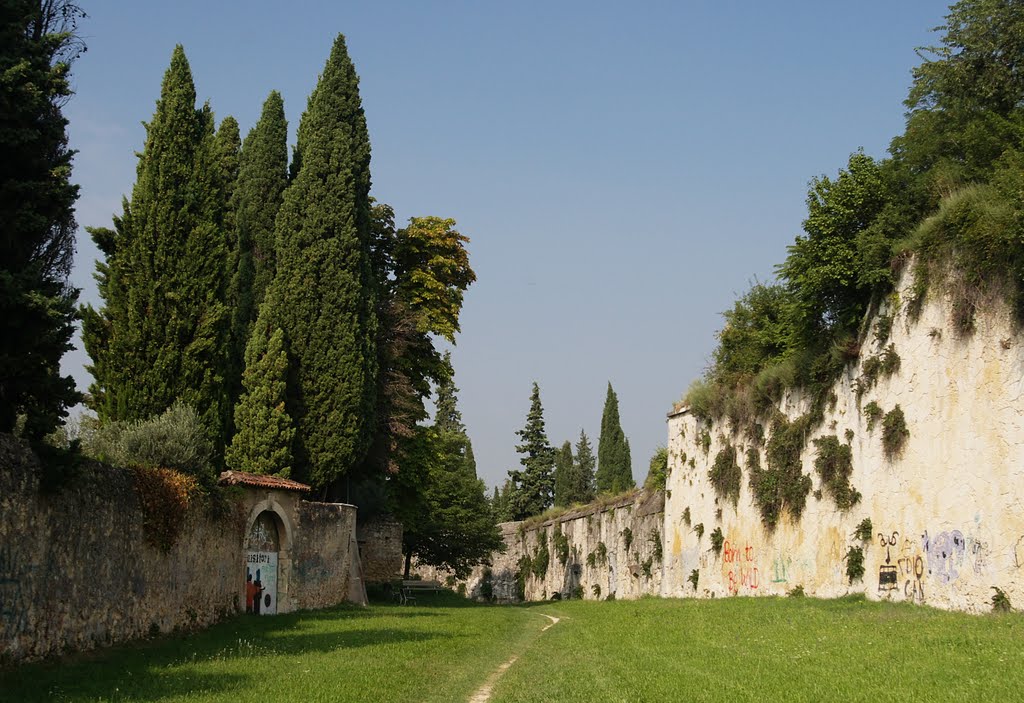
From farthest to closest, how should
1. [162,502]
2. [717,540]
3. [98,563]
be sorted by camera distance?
1. [717,540]
2. [162,502]
3. [98,563]

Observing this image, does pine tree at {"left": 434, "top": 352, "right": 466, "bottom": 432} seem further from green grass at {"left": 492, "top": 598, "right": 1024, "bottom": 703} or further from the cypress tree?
green grass at {"left": 492, "top": 598, "right": 1024, "bottom": 703}

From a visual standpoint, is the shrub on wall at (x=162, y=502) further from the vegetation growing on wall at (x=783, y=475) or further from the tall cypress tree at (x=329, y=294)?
the vegetation growing on wall at (x=783, y=475)

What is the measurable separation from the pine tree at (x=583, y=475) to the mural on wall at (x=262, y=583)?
53.2 m

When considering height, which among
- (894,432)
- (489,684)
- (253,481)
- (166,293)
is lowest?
(489,684)

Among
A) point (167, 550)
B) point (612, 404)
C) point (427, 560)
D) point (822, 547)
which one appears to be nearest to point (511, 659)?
point (167, 550)

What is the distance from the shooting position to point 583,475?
81.5 metres

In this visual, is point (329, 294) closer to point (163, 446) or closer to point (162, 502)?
point (163, 446)

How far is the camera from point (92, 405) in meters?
26.0

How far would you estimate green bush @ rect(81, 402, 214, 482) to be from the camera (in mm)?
19625

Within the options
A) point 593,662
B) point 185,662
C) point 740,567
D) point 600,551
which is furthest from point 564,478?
point 185,662

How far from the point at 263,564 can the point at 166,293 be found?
23.8 feet

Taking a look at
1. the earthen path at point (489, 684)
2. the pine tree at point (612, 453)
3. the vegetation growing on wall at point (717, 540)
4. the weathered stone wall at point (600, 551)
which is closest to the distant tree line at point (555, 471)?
the pine tree at point (612, 453)

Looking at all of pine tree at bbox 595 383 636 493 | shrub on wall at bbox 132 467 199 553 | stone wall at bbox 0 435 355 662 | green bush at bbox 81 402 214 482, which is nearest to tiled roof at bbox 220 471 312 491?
stone wall at bbox 0 435 355 662

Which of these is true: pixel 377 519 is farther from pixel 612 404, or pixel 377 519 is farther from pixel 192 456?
pixel 612 404
